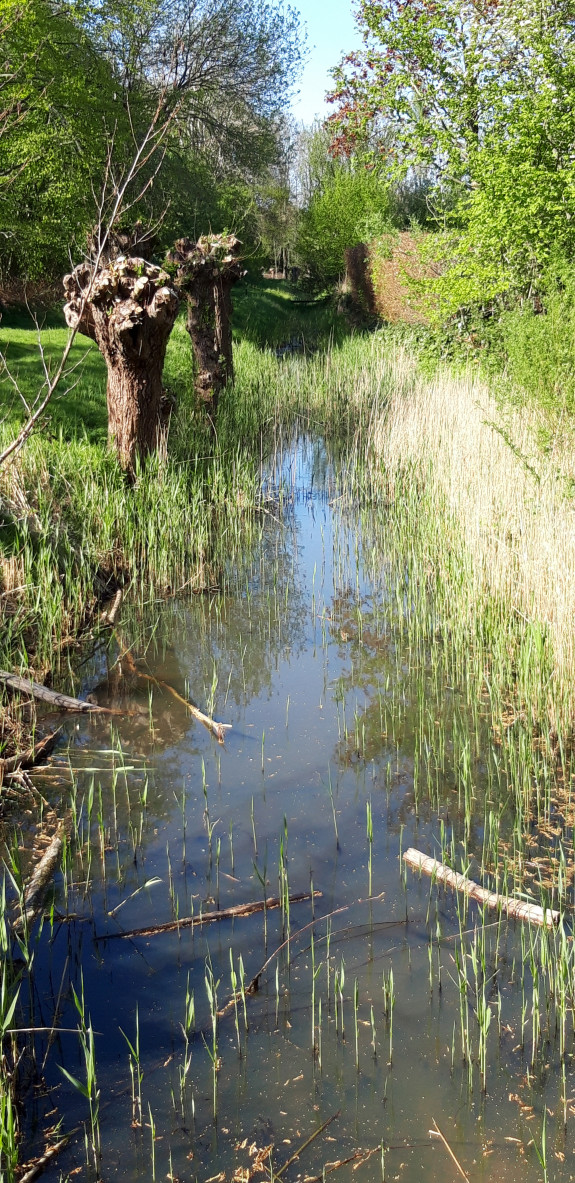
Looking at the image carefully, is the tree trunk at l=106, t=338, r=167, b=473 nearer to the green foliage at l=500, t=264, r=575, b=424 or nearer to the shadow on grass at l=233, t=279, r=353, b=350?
the green foliage at l=500, t=264, r=575, b=424

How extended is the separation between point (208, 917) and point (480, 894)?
965mm

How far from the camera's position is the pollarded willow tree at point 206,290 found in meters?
11.5

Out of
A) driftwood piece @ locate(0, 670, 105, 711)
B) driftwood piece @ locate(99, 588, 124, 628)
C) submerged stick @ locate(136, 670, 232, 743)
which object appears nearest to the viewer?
submerged stick @ locate(136, 670, 232, 743)

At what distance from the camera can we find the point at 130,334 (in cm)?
769

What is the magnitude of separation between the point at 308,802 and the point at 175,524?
12.2 feet

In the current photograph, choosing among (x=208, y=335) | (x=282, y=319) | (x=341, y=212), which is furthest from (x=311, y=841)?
(x=341, y=212)

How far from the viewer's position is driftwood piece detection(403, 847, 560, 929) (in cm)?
311

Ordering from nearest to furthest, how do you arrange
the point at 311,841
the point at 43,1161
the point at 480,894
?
1. the point at 43,1161
2. the point at 480,894
3. the point at 311,841

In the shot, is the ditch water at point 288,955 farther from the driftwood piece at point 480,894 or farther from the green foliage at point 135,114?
the green foliage at point 135,114

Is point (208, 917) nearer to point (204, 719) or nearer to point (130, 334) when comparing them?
point (204, 719)

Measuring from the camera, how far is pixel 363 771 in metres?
4.39

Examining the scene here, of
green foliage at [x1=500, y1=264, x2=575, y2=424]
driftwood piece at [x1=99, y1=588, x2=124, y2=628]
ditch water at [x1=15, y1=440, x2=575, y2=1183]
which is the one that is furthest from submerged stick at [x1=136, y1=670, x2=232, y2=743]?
green foliage at [x1=500, y1=264, x2=575, y2=424]

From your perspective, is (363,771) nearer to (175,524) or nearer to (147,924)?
(147,924)

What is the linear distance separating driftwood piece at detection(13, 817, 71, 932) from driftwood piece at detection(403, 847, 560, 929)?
1.36 meters
